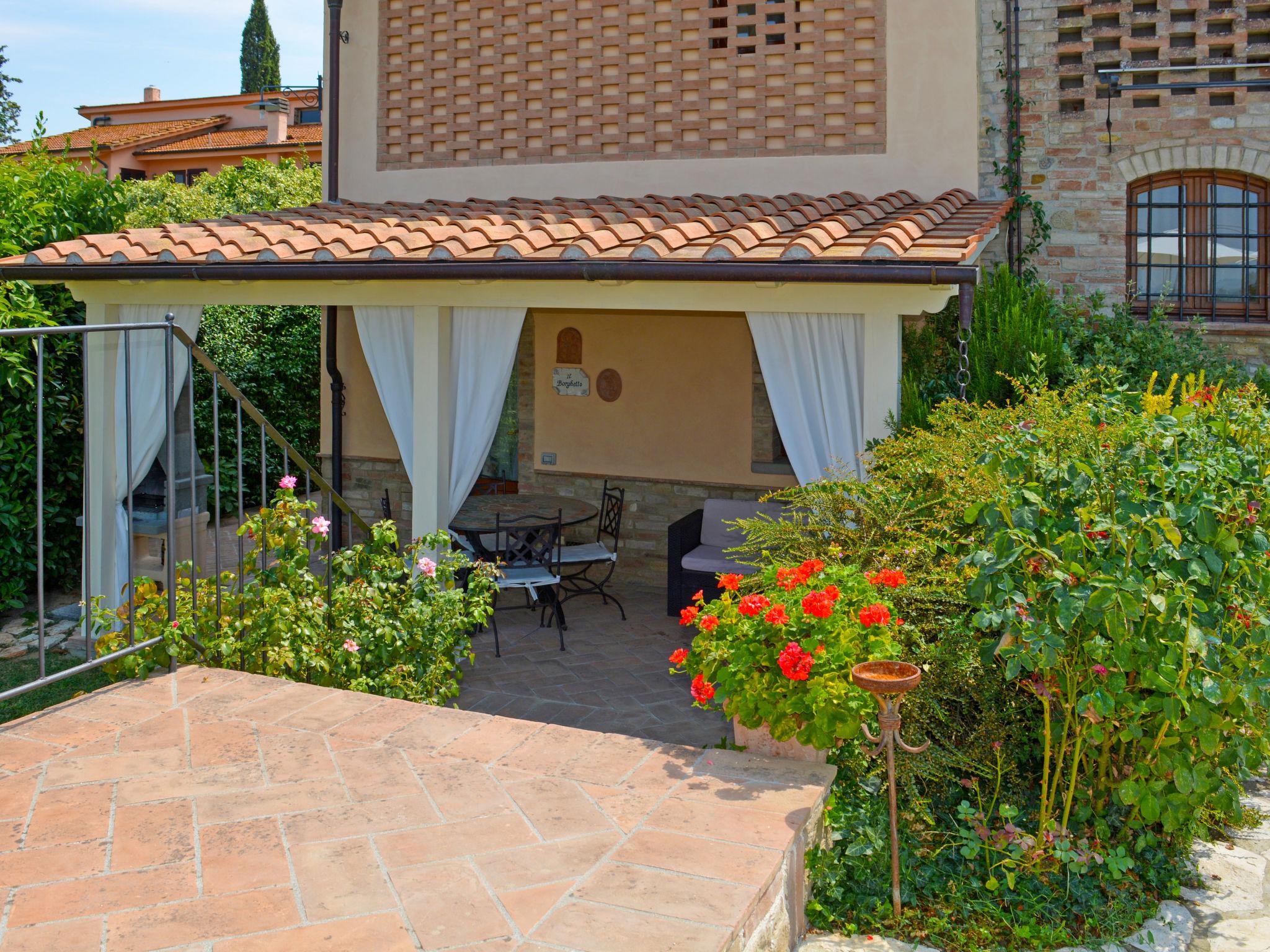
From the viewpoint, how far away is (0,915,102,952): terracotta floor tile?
2.58m

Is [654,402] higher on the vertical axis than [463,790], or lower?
higher

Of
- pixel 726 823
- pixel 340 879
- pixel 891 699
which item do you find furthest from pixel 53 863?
pixel 891 699

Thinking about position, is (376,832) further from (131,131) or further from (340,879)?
(131,131)

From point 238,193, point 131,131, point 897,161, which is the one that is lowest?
point 897,161

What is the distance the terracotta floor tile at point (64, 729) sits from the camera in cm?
379

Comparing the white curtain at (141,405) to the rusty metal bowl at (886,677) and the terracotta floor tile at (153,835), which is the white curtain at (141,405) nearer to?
the terracotta floor tile at (153,835)

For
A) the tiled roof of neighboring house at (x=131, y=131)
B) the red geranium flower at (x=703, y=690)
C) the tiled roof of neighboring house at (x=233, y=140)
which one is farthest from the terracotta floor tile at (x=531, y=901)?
the tiled roof of neighboring house at (x=131, y=131)

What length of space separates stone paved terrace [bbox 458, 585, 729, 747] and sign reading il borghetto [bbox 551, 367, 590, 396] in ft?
6.70

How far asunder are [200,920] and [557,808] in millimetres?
1052

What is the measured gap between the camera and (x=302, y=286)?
24.8 ft

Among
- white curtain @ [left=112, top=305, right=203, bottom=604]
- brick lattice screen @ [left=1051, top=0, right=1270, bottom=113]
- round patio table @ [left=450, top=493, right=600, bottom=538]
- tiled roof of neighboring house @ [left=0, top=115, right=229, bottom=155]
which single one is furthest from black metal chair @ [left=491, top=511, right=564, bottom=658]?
tiled roof of neighboring house @ [left=0, top=115, right=229, bottom=155]

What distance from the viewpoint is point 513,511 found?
8.22 m

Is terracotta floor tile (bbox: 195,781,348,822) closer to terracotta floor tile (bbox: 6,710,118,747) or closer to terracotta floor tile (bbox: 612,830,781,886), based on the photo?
terracotta floor tile (bbox: 6,710,118,747)

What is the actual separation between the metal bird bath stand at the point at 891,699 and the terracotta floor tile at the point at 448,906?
1.35m
